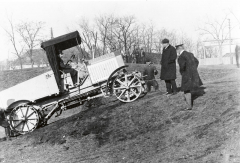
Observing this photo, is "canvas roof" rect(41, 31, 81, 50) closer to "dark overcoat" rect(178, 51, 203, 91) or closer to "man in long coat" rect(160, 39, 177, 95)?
"man in long coat" rect(160, 39, 177, 95)

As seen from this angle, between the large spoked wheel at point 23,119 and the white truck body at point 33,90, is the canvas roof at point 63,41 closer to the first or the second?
the white truck body at point 33,90

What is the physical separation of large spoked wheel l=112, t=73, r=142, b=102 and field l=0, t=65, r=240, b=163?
326mm

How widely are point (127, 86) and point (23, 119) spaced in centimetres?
356

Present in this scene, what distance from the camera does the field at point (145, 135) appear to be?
16.5 ft

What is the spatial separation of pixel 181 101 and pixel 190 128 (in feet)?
6.53

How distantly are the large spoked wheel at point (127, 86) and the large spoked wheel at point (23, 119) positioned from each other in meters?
2.75

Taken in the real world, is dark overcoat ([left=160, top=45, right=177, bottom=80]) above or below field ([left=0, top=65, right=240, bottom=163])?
above

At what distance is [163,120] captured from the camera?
6953 mm

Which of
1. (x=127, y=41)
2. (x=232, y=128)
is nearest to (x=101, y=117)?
(x=232, y=128)

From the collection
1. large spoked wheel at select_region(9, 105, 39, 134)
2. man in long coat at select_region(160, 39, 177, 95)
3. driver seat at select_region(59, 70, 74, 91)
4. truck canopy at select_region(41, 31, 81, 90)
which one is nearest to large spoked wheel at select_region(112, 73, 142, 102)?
man in long coat at select_region(160, 39, 177, 95)

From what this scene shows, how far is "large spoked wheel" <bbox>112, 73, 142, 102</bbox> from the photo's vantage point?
29.0 feet

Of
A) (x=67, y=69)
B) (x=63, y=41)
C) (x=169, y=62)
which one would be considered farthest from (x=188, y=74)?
(x=63, y=41)

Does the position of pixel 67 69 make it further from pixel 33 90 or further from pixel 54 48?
pixel 33 90

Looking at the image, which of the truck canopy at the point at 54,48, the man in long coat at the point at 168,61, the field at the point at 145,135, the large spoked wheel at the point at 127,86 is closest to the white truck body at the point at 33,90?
the truck canopy at the point at 54,48
